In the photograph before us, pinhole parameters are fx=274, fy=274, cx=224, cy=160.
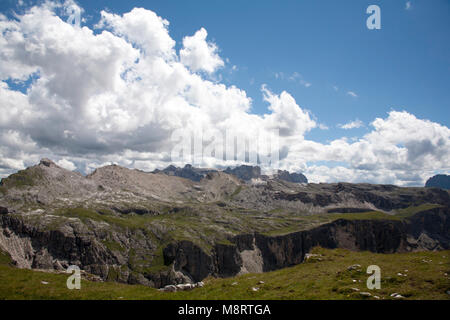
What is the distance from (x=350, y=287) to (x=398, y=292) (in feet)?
11.2

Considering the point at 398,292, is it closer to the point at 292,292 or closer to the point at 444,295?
the point at 444,295

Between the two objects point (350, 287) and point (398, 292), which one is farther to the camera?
point (350, 287)
